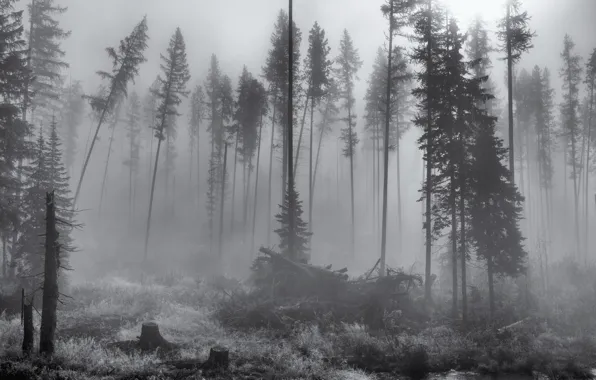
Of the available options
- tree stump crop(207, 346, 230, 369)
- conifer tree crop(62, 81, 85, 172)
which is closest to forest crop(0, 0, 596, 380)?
tree stump crop(207, 346, 230, 369)

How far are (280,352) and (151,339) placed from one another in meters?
4.12

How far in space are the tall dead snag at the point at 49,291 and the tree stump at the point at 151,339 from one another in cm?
255

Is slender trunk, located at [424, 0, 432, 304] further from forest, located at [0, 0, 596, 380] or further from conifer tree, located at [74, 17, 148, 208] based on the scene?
conifer tree, located at [74, 17, 148, 208]

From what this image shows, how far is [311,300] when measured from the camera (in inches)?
710

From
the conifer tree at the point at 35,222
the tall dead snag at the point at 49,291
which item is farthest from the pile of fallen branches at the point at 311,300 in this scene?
the conifer tree at the point at 35,222

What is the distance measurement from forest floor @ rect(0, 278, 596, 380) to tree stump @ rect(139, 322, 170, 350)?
59 cm

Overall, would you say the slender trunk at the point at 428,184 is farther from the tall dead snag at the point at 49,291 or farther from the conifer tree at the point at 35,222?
the conifer tree at the point at 35,222

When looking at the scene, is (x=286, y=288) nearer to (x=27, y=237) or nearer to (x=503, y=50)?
(x=27, y=237)

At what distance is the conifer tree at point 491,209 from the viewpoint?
18.1 metres

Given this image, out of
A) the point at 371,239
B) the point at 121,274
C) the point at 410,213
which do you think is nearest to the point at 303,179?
the point at 410,213

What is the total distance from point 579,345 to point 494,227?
18.7ft

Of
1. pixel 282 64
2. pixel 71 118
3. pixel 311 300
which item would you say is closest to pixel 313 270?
pixel 311 300

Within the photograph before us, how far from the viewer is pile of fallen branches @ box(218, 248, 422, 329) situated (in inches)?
651

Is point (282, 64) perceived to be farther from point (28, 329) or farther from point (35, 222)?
point (28, 329)
